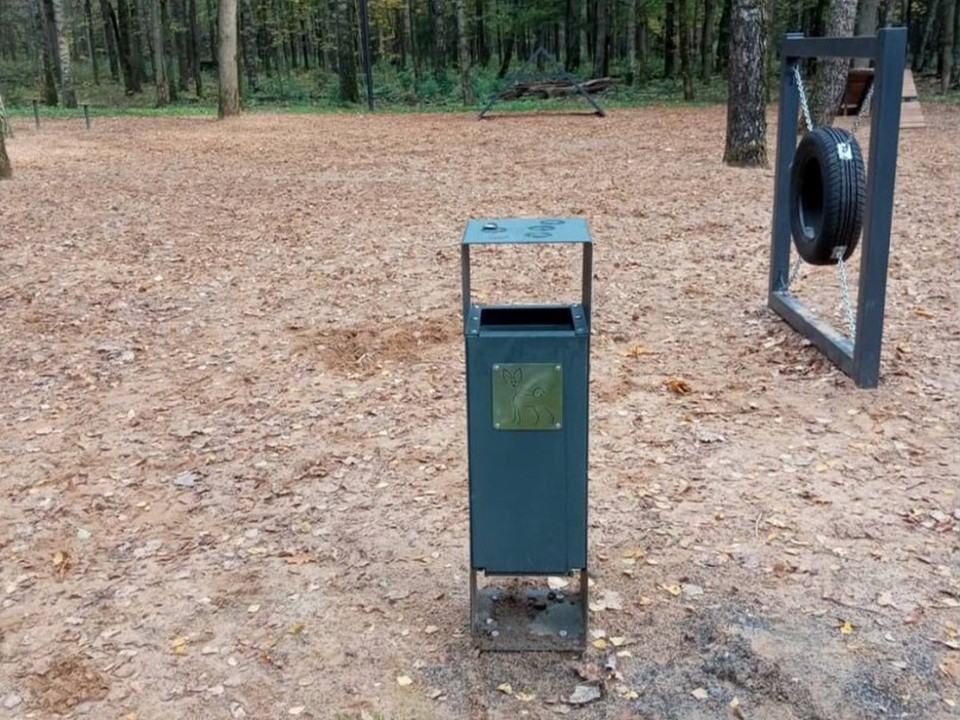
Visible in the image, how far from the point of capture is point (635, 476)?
13.8 ft

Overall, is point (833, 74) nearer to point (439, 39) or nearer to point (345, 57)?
point (345, 57)

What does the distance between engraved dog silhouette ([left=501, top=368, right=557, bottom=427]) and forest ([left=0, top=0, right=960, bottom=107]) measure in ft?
33.4

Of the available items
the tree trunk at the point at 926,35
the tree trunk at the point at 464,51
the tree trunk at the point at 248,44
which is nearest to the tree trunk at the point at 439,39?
the tree trunk at the point at 464,51

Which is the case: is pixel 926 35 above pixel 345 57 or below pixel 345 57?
above

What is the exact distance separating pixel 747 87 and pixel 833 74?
6.32 ft

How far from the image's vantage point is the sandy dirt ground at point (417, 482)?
2.95 metres

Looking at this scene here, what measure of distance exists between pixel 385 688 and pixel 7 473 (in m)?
2.58

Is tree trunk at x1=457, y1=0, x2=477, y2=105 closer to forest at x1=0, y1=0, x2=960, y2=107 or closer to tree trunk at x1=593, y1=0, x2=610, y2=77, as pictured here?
forest at x1=0, y1=0, x2=960, y2=107

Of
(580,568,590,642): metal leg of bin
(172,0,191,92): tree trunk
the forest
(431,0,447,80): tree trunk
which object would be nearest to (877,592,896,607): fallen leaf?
(580,568,590,642): metal leg of bin

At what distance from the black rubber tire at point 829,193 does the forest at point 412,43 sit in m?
6.95

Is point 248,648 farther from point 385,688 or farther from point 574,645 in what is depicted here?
point 574,645

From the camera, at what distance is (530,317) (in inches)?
121

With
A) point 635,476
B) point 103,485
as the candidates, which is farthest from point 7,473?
point 635,476

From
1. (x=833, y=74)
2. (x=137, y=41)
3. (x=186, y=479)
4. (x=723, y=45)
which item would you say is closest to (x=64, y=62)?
(x=137, y=41)
